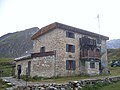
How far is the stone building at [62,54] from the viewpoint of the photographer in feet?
104

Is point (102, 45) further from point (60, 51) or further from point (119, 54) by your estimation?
point (119, 54)

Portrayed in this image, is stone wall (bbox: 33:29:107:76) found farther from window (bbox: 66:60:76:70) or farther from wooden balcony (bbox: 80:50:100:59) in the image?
wooden balcony (bbox: 80:50:100:59)

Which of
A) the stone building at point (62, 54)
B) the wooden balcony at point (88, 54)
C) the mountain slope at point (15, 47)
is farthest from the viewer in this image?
the mountain slope at point (15, 47)

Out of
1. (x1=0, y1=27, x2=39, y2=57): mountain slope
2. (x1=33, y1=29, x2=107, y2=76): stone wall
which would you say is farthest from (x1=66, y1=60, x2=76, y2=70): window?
(x1=0, y1=27, x2=39, y2=57): mountain slope

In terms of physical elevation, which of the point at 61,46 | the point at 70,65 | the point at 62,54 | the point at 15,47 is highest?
the point at 15,47

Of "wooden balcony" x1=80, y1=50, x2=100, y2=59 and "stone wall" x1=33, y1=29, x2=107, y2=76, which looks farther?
"wooden balcony" x1=80, y1=50, x2=100, y2=59

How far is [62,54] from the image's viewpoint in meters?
32.5

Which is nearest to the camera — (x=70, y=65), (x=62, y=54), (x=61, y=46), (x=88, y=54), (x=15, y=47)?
(x=62, y=54)

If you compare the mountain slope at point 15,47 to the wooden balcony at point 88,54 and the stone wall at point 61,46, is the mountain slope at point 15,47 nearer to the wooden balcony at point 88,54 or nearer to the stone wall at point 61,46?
the stone wall at point 61,46

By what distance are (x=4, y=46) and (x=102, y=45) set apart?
75.5 meters

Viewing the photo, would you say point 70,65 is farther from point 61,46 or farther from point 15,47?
point 15,47

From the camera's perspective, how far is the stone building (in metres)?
31.7

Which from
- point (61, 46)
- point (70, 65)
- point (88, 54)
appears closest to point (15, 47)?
point (70, 65)

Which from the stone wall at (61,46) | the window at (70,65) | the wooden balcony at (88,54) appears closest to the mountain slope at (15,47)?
the stone wall at (61,46)
